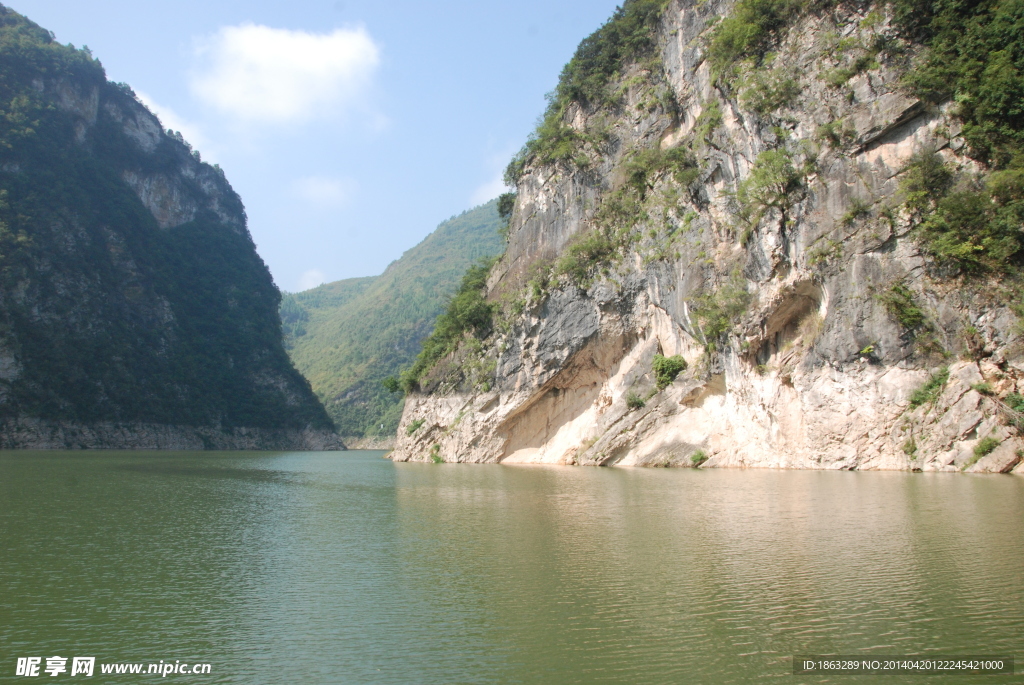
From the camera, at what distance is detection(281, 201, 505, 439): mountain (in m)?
124

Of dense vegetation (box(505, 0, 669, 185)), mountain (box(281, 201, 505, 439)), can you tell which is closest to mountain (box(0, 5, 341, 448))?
mountain (box(281, 201, 505, 439))

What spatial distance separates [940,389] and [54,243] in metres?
81.8

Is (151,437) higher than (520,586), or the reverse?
(151,437)

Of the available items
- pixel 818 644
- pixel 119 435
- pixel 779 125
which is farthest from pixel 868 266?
pixel 119 435

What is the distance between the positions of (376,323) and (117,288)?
63.7 m

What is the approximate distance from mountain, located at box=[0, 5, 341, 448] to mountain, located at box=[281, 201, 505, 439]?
20420mm

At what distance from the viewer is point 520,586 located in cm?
983

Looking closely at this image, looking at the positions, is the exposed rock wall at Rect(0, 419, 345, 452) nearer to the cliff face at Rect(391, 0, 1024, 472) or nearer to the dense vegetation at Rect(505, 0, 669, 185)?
the cliff face at Rect(391, 0, 1024, 472)

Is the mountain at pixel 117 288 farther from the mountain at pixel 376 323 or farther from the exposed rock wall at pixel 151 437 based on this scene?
the mountain at pixel 376 323

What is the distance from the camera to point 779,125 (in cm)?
3116

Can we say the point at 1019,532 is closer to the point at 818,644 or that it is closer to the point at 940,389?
the point at 818,644

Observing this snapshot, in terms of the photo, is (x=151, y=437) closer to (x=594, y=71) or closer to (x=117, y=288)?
(x=117, y=288)

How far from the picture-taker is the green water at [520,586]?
7137 mm

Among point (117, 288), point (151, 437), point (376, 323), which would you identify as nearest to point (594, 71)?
point (151, 437)
